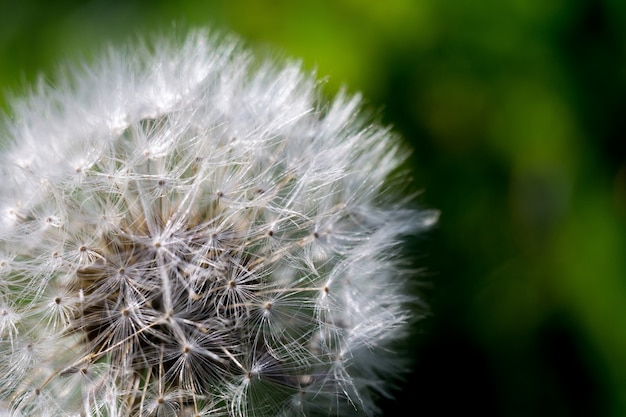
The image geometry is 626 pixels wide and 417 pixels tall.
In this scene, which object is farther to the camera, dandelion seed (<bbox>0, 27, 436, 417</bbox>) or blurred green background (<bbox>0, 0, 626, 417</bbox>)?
blurred green background (<bbox>0, 0, 626, 417</bbox>)

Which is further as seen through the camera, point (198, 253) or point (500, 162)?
point (500, 162)

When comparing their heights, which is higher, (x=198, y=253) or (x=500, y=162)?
(x=500, y=162)

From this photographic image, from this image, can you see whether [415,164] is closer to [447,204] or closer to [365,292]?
[447,204]

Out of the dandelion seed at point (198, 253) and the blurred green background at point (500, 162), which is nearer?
the dandelion seed at point (198, 253)
